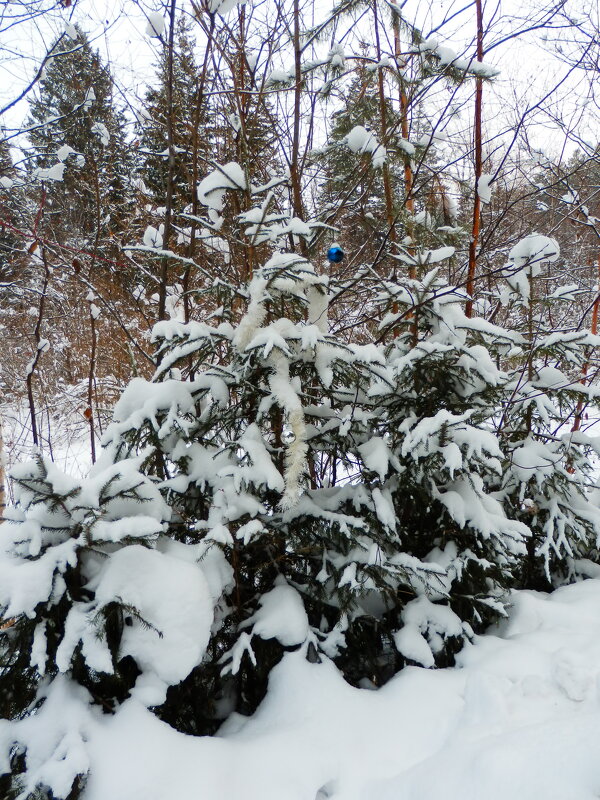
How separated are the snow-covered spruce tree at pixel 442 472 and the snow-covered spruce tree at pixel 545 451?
294 millimetres

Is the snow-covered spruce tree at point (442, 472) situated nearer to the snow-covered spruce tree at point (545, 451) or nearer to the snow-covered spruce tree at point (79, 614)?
the snow-covered spruce tree at point (545, 451)

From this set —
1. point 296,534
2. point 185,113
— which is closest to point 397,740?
point 296,534

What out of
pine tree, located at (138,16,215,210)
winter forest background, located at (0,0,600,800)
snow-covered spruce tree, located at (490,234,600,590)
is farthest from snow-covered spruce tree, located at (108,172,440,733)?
pine tree, located at (138,16,215,210)

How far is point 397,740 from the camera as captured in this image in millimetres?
1532

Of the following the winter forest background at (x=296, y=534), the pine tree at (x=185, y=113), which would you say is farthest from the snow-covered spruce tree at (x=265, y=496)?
the pine tree at (x=185, y=113)

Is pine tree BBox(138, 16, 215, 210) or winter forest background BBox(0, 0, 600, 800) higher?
pine tree BBox(138, 16, 215, 210)

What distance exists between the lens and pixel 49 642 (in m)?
1.45

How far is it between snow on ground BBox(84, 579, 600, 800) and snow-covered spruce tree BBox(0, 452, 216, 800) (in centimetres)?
11

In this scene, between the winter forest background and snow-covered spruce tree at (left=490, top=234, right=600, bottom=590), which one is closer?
the winter forest background

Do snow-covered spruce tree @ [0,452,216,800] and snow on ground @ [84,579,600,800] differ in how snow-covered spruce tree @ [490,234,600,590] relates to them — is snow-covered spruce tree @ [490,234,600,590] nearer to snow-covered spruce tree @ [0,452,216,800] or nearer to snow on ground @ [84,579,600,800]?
snow on ground @ [84,579,600,800]

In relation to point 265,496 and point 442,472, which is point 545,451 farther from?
point 265,496

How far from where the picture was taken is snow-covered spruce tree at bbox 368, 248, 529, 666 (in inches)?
75.0

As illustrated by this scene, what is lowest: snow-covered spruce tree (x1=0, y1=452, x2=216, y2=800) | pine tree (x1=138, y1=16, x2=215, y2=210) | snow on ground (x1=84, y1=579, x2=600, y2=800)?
snow on ground (x1=84, y1=579, x2=600, y2=800)

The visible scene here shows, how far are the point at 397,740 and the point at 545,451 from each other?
1560 mm
